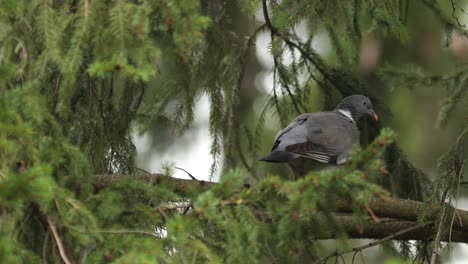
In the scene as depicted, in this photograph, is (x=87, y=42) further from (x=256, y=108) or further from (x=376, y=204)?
(x=256, y=108)

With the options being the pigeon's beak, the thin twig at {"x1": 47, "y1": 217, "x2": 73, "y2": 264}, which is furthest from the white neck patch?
the thin twig at {"x1": 47, "y1": 217, "x2": 73, "y2": 264}

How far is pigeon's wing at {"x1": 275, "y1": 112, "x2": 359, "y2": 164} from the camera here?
542cm

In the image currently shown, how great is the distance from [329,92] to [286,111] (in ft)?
1.09

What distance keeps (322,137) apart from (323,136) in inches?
0.6

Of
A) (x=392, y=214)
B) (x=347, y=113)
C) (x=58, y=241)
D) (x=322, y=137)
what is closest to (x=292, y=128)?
(x=322, y=137)

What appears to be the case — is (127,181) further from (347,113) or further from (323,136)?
(347,113)

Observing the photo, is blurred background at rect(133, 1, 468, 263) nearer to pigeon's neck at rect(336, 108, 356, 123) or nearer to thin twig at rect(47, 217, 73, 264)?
pigeon's neck at rect(336, 108, 356, 123)

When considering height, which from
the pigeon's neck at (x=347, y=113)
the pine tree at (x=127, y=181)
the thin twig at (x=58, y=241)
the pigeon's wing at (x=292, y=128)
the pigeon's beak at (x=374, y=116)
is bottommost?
the thin twig at (x=58, y=241)

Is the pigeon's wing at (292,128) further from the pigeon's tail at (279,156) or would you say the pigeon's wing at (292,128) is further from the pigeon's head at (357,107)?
the pigeon's head at (357,107)

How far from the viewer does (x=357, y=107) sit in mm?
5668

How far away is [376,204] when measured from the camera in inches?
174

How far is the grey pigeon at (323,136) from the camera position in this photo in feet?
17.7

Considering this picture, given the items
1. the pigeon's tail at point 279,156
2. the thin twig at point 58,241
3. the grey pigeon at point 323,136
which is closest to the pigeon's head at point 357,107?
the grey pigeon at point 323,136

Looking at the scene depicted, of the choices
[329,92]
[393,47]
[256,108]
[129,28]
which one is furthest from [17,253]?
[393,47]
